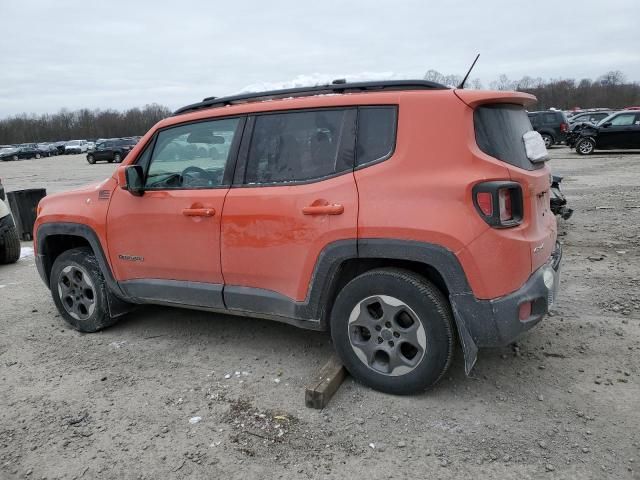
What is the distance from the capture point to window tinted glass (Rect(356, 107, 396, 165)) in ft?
10.4

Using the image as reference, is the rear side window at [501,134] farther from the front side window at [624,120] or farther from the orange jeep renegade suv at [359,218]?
the front side window at [624,120]

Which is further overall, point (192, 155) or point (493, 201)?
point (192, 155)

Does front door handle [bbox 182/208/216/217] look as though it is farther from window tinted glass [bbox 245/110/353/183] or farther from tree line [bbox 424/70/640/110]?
tree line [bbox 424/70/640/110]

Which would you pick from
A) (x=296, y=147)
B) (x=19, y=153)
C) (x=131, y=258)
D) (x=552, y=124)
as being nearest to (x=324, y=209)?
(x=296, y=147)

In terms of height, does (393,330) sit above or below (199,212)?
below

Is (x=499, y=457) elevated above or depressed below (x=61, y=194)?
below

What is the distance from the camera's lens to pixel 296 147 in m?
3.47

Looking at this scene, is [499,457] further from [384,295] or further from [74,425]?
[74,425]

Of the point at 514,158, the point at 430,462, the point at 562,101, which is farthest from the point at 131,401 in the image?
the point at 562,101

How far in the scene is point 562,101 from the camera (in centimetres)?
7394

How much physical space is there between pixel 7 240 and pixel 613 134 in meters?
20.2

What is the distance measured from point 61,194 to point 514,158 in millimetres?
3703

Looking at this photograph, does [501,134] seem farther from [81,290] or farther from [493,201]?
[81,290]

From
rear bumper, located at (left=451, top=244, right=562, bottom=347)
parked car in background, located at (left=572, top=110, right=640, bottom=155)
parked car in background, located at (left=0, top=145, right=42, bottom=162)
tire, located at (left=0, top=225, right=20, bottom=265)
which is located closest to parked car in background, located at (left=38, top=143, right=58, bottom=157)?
parked car in background, located at (left=0, top=145, right=42, bottom=162)
